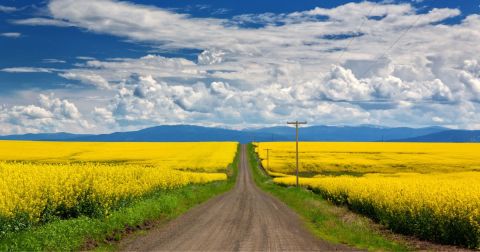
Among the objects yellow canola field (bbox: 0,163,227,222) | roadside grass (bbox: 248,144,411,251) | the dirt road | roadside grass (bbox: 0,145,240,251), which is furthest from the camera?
roadside grass (bbox: 248,144,411,251)

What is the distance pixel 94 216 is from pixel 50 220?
2.79 meters

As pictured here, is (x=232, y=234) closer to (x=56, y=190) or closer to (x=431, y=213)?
(x=56, y=190)

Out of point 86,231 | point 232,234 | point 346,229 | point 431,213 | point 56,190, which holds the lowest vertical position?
point 346,229

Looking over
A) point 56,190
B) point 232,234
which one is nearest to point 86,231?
point 56,190

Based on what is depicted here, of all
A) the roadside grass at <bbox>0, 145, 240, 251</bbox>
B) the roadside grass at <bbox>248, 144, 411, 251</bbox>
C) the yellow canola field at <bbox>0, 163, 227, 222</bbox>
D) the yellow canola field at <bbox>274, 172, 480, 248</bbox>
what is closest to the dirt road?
the roadside grass at <bbox>248, 144, 411, 251</bbox>

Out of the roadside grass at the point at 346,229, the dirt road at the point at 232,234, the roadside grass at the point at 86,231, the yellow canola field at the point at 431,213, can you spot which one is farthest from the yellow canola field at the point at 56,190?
the yellow canola field at the point at 431,213

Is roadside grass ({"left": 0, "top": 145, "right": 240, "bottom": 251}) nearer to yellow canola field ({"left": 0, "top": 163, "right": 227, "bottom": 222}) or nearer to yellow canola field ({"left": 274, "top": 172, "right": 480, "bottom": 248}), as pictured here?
yellow canola field ({"left": 0, "top": 163, "right": 227, "bottom": 222})

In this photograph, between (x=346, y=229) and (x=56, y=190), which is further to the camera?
(x=346, y=229)

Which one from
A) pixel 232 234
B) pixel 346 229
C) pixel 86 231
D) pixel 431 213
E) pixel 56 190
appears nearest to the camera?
pixel 86 231

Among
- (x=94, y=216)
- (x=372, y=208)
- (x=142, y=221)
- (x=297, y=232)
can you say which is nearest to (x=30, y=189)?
(x=94, y=216)

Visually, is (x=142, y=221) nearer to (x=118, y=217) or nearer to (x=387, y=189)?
(x=118, y=217)

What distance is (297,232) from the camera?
2144 cm

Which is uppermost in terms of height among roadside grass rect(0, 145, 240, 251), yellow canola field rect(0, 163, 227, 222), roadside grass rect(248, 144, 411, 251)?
yellow canola field rect(0, 163, 227, 222)

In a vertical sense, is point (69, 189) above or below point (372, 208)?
above
